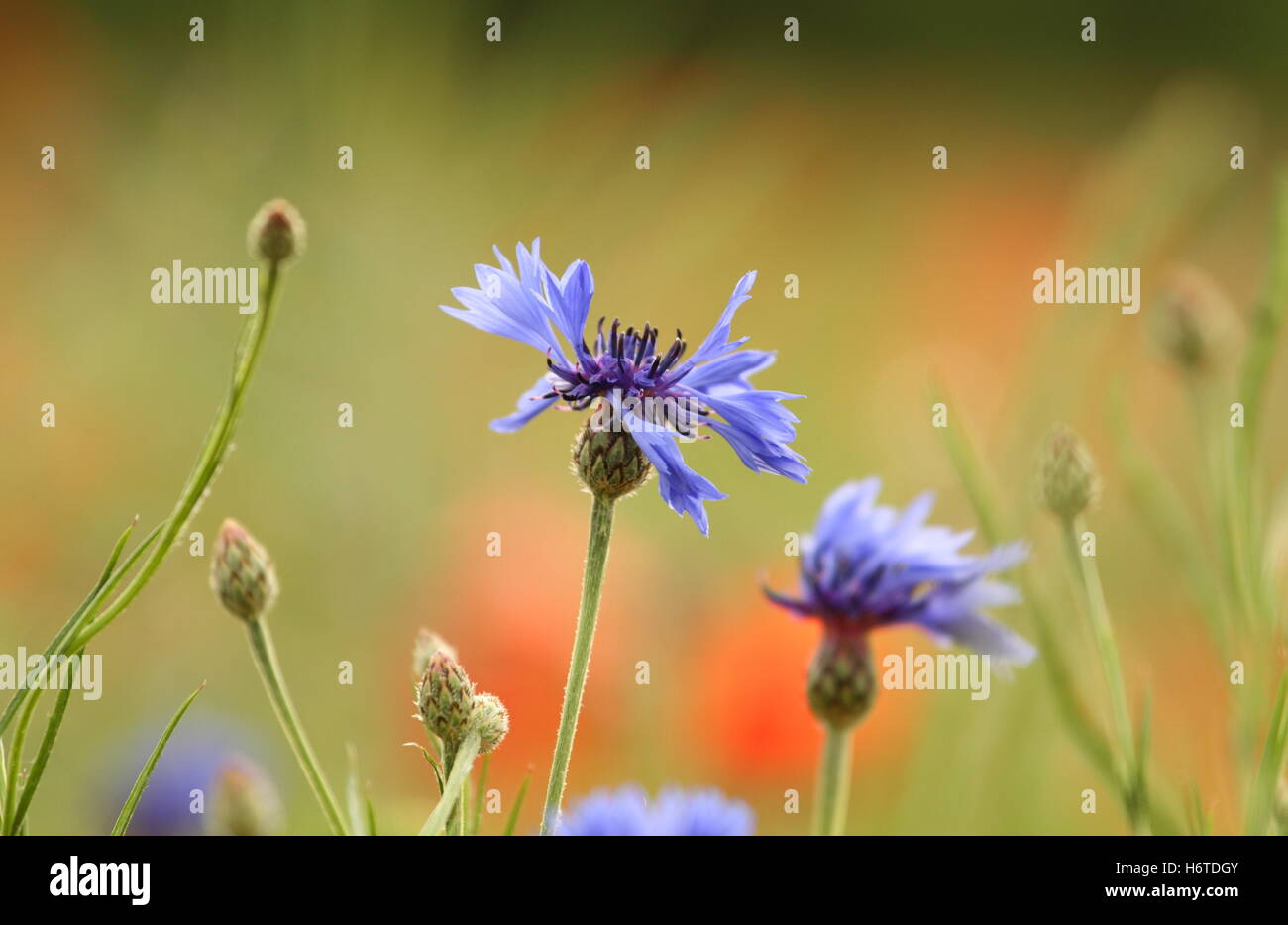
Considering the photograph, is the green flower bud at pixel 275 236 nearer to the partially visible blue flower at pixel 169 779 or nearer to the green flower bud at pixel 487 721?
the green flower bud at pixel 487 721

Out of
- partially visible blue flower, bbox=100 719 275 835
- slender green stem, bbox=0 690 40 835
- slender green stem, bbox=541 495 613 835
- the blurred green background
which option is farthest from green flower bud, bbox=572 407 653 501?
partially visible blue flower, bbox=100 719 275 835

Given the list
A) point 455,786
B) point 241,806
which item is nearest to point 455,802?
point 455,786

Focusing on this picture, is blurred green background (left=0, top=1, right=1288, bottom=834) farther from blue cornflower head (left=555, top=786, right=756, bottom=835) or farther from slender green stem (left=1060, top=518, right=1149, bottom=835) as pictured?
blue cornflower head (left=555, top=786, right=756, bottom=835)

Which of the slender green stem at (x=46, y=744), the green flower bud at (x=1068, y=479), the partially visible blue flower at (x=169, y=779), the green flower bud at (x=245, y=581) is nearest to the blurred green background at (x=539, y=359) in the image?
the partially visible blue flower at (x=169, y=779)

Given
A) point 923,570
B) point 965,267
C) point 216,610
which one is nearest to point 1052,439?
point 923,570

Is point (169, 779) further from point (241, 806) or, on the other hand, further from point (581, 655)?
point (581, 655)
